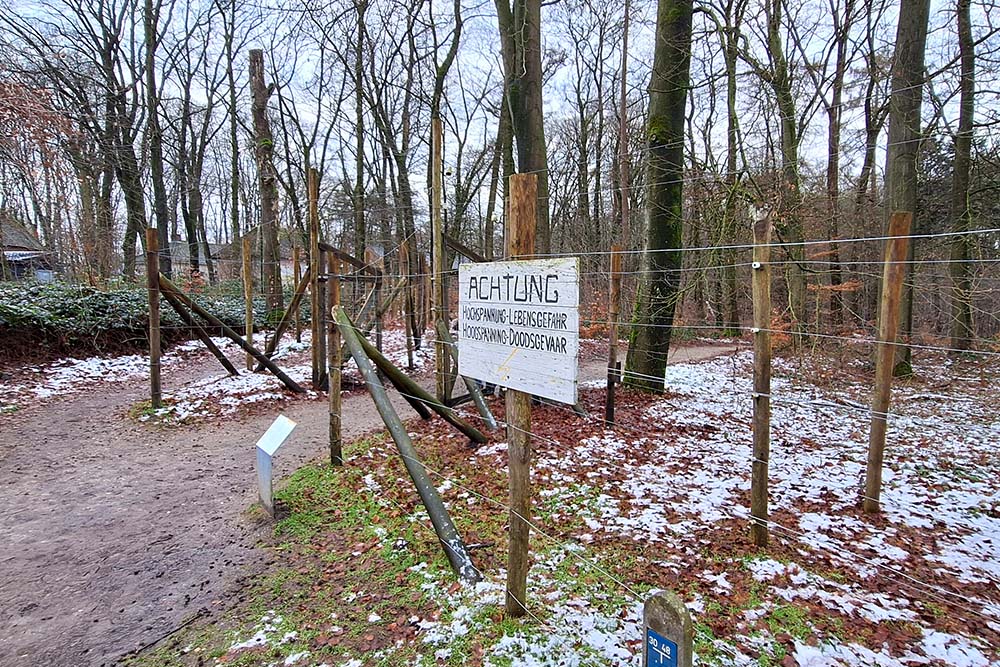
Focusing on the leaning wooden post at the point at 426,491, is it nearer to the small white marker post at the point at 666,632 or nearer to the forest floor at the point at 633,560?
the forest floor at the point at 633,560

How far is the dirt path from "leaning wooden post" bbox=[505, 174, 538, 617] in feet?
6.02

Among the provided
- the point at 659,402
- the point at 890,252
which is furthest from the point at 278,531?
the point at 659,402

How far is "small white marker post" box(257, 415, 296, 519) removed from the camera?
3.77 m

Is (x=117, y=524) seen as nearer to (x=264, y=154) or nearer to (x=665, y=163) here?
(x=665, y=163)

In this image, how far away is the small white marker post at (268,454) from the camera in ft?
12.4

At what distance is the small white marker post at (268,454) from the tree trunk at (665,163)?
493 cm

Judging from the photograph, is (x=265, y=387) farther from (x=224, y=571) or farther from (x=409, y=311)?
(x=224, y=571)

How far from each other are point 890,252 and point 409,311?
7383 millimetres

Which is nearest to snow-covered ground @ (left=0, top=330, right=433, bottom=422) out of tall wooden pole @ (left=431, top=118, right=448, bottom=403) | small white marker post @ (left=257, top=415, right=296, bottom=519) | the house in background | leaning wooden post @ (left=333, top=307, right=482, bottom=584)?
tall wooden pole @ (left=431, top=118, right=448, bottom=403)

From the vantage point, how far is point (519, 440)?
2428 mm

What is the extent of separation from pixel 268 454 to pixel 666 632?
3353 millimetres

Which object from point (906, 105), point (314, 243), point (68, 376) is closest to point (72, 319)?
point (68, 376)

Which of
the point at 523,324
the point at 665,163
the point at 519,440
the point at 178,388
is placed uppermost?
the point at 665,163

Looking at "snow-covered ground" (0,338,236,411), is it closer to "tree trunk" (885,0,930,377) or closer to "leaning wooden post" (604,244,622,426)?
"leaning wooden post" (604,244,622,426)
